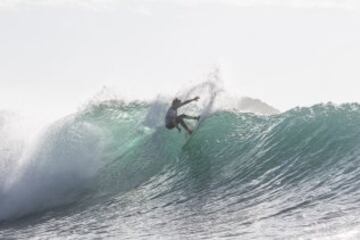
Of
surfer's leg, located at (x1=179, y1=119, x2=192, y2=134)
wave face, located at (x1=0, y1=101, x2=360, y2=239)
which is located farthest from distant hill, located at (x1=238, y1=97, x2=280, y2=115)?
surfer's leg, located at (x1=179, y1=119, x2=192, y2=134)

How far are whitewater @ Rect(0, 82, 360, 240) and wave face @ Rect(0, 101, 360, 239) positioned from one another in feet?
0.10

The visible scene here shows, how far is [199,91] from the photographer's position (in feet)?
63.1

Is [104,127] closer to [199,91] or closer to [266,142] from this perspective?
[199,91]

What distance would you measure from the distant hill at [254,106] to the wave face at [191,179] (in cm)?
202

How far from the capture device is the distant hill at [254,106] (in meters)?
20.0

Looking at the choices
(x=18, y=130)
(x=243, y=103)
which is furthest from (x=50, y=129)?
(x=243, y=103)

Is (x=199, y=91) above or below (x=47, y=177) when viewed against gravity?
above

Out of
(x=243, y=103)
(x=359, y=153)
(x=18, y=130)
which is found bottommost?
(x=359, y=153)

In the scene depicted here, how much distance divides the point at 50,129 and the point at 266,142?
664cm

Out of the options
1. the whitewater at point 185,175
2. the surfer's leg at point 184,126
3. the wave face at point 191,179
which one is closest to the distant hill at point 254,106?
the whitewater at point 185,175

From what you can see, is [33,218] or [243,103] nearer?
[33,218]

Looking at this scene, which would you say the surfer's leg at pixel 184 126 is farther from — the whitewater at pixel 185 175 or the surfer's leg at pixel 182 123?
the whitewater at pixel 185 175

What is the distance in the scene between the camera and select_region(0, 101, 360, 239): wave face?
32.1 feet

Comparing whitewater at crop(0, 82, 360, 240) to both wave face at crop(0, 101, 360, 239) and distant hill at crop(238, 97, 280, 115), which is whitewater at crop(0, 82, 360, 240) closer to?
wave face at crop(0, 101, 360, 239)
